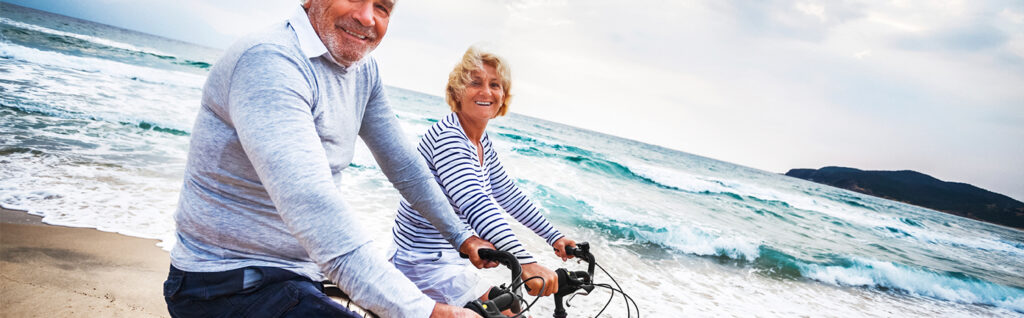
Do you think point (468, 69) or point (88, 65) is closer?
point (468, 69)

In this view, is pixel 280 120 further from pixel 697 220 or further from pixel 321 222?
pixel 697 220

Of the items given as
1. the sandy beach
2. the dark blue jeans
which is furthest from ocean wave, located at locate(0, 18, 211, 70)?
the dark blue jeans

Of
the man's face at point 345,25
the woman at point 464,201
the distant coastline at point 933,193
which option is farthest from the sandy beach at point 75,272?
the distant coastline at point 933,193

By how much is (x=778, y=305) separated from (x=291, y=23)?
7780 mm

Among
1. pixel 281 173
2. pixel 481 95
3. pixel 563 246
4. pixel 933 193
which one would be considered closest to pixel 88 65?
pixel 481 95

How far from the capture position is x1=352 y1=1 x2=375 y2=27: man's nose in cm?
132

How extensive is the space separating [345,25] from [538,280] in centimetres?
129

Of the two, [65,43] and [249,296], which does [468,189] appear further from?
[65,43]

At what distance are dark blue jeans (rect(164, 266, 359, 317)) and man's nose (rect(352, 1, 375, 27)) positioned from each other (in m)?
0.75

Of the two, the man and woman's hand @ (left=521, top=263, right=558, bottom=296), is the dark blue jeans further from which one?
woman's hand @ (left=521, top=263, right=558, bottom=296)

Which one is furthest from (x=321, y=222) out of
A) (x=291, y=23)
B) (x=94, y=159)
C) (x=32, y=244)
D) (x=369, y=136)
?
(x=94, y=159)

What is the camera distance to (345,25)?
4.29 feet

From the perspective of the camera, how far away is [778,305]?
686cm

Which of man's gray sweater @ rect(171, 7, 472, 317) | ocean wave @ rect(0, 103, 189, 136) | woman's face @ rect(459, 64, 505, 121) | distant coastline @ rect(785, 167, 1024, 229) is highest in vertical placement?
distant coastline @ rect(785, 167, 1024, 229)
